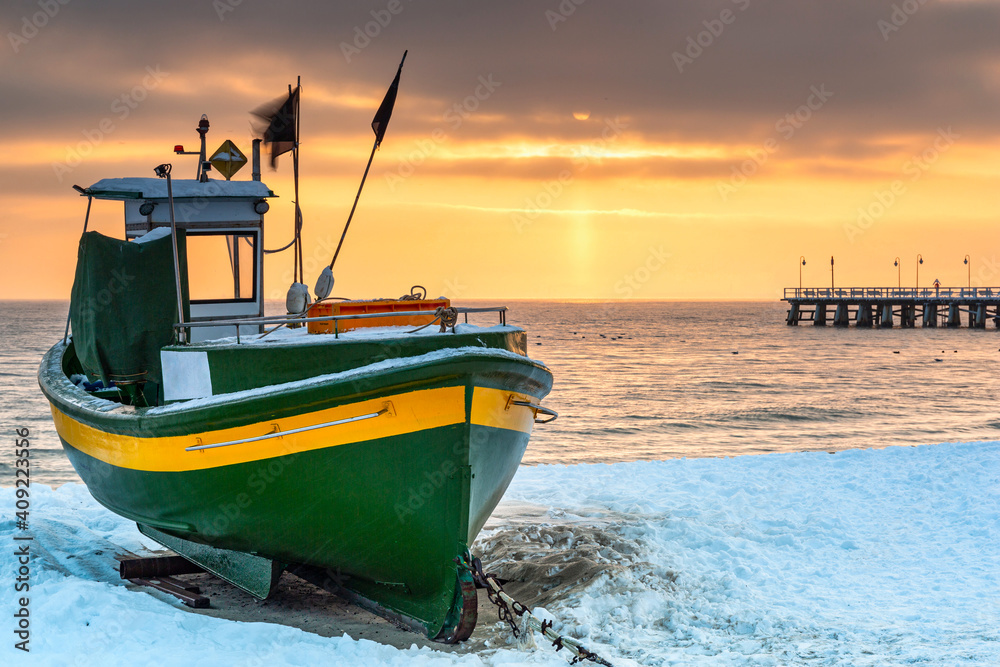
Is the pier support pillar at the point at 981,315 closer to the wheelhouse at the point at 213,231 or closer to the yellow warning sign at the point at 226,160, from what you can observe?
the yellow warning sign at the point at 226,160

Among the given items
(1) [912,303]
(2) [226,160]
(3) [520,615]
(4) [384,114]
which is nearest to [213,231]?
(2) [226,160]

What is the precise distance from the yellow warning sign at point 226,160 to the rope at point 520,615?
516cm

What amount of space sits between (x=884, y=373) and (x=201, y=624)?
42.2m

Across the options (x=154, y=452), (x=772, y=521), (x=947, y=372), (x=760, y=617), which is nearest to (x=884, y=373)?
(x=947, y=372)

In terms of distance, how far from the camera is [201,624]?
6.53 m

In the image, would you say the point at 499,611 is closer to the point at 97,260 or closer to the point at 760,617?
the point at 760,617

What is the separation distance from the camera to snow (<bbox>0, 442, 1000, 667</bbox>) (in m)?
6.27

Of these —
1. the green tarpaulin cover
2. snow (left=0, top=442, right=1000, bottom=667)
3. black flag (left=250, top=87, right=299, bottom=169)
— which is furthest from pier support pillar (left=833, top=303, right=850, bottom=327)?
the green tarpaulin cover

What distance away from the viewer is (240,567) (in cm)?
746

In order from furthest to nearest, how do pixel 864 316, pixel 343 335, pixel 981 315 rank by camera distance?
pixel 864 316
pixel 981 315
pixel 343 335

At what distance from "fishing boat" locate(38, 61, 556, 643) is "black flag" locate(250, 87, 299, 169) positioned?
1.82 m

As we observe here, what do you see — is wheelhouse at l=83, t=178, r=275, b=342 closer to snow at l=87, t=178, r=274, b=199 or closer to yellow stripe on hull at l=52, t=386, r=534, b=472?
snow at l=87, t=178, r=274, b=199

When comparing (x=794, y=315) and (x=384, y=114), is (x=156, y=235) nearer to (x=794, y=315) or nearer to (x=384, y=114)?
(x=384, y=114)

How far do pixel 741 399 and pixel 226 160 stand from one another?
91.5 feet
